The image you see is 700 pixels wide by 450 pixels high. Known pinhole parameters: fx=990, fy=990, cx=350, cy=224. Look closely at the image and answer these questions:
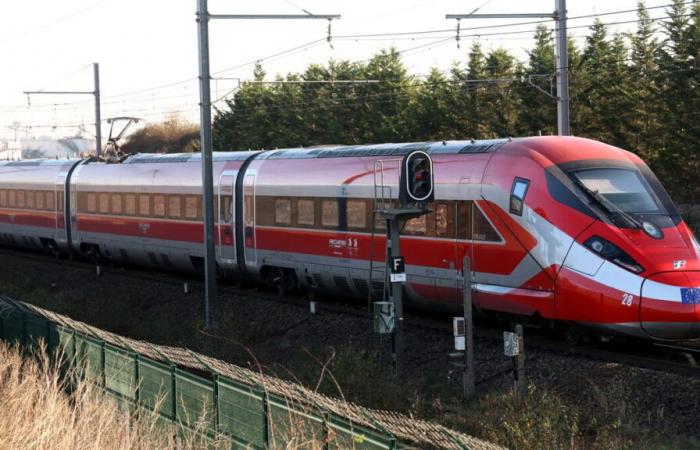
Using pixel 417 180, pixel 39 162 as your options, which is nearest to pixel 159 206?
pixel 39 162

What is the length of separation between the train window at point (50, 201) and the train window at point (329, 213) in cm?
1548

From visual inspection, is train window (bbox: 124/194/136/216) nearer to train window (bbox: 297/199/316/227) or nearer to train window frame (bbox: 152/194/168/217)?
train window frame (bbox: 152/194/168/217)

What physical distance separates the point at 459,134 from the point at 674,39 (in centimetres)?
1112

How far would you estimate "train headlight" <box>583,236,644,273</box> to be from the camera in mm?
13559

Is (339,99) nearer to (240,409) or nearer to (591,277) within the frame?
(591,277)

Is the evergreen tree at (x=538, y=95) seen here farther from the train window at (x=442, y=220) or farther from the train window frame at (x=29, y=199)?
the train window at (x=442, y=220)

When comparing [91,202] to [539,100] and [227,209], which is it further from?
[539,100]

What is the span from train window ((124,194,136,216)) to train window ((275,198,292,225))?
24.1 feet

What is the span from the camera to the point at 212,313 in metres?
20.8

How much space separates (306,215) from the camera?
19922mm

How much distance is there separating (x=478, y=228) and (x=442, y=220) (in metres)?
0.93

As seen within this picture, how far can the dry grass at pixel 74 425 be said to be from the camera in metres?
9.85

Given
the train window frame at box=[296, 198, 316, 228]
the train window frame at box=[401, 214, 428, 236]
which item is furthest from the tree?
the train window frame at box=[401, 214, 428, 236]

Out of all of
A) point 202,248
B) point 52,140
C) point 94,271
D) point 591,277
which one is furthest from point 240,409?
point 52,140
